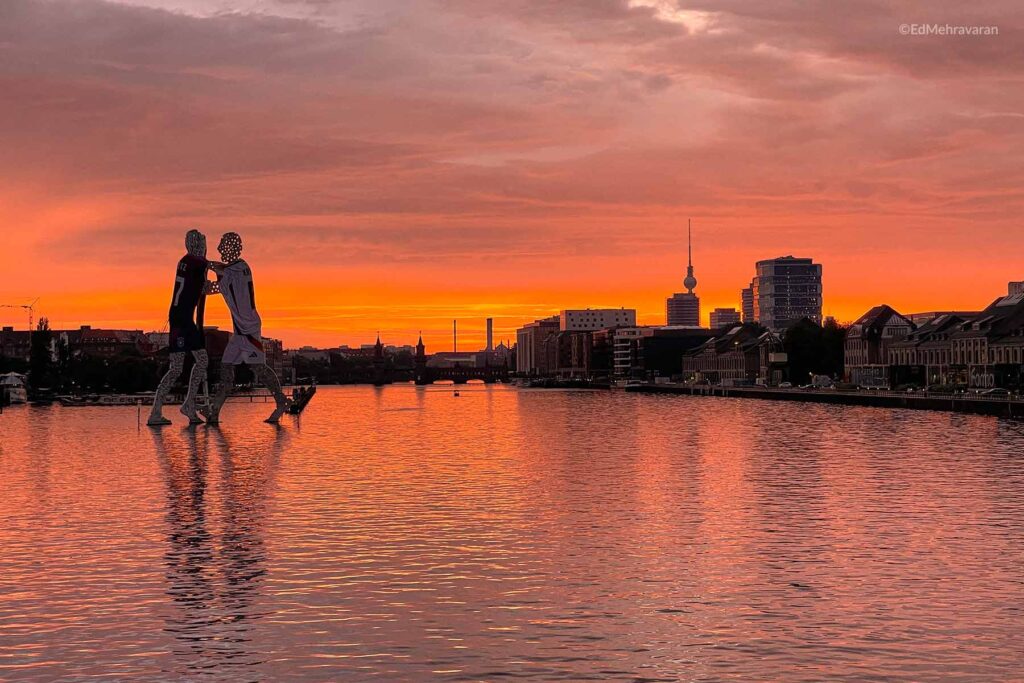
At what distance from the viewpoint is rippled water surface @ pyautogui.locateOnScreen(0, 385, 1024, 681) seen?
2270 cm

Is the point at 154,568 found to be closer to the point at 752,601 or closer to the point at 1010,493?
the point at 752,601

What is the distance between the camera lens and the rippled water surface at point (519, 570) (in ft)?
74.5

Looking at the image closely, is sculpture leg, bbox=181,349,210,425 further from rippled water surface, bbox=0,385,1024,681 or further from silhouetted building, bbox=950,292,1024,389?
silhouetted building, bbox=950,292,1024,389

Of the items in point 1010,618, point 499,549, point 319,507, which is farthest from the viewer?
point 319,507

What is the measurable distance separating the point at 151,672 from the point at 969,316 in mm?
185536

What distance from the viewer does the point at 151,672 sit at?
21844mm

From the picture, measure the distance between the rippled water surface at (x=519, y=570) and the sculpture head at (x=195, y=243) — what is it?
36.2m

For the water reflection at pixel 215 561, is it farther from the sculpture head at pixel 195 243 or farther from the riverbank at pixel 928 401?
the riverbank at pixel 928 401

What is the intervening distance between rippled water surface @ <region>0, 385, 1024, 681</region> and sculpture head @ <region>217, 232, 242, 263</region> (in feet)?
126

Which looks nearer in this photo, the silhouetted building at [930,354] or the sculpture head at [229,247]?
the sculpture head at [229,247]

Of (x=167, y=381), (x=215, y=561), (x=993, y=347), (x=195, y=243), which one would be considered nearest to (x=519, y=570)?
(x=215, y=561)

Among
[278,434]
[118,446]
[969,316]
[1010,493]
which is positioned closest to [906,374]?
[969,316]

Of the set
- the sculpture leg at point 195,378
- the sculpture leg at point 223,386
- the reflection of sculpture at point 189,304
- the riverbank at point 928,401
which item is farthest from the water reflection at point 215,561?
the riverbank at point 928,401

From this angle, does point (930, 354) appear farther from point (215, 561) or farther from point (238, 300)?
point (215, 561)
